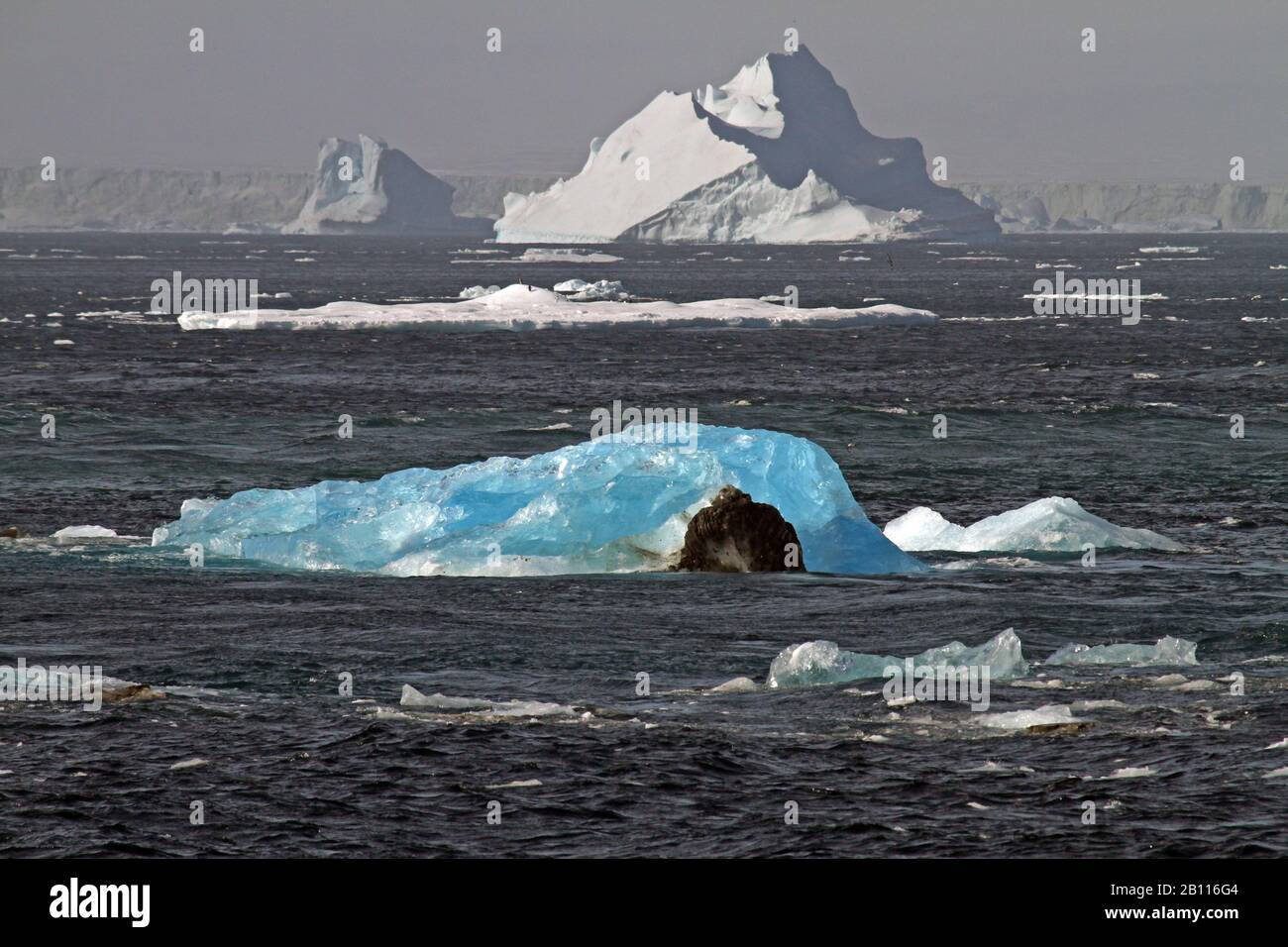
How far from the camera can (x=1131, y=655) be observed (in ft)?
67.4

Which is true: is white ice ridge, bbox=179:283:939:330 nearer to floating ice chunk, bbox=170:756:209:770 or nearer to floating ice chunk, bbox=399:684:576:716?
floating ice chunk, bbox=399:684:576:716

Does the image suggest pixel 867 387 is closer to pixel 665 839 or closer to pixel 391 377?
pixel 391 377

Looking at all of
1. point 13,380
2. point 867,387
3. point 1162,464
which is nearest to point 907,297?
point 867,387

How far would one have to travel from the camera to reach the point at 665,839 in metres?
14.1

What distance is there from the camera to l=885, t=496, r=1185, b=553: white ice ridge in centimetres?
2897

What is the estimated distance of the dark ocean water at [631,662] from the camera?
14.6 m

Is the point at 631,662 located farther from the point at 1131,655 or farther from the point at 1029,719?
the point at 1131,655

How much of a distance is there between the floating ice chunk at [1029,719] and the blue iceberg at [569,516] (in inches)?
383

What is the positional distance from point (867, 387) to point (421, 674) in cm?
4115

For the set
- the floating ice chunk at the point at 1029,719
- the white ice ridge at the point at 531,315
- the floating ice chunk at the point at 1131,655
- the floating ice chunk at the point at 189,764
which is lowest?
the floating ice chunk at the point at 189,764

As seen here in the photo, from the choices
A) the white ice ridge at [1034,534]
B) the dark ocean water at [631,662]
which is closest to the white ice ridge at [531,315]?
the dark ocean water at [631,662]
